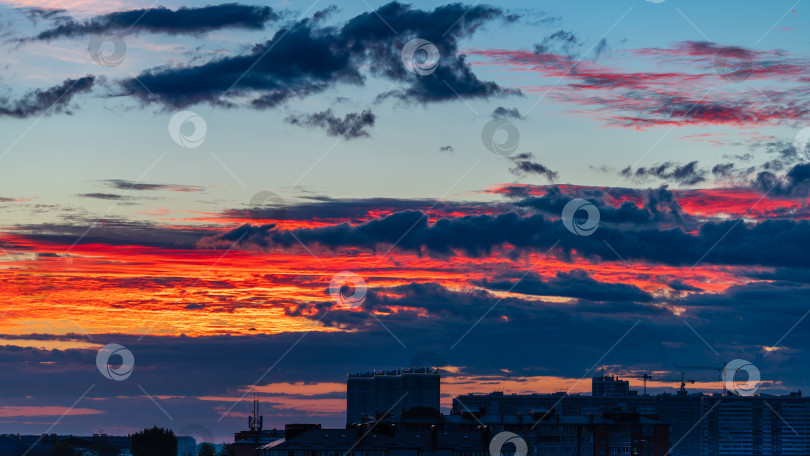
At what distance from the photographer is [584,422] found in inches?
7249

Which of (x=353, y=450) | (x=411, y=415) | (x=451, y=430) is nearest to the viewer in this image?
(x=353, y=450)

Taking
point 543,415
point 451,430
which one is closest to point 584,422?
point 543,415

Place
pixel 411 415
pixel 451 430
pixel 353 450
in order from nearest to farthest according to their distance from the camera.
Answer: pixel 353 450 < pixel 451 430 < pixel 411 415

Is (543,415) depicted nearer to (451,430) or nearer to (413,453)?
(451,430)

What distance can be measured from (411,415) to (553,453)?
2426 cm

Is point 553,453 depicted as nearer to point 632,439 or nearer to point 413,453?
point 632,439

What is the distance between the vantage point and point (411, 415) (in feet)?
623

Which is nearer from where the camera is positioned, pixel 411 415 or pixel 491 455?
pixel 491 455

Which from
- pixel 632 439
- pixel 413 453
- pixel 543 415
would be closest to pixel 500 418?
pixel 543 415

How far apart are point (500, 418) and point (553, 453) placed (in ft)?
34.6

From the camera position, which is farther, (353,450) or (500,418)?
(500,418)

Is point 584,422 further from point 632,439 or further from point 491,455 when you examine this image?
point 491,455

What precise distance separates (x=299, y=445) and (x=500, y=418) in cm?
4425

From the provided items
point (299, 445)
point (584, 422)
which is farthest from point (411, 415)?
point (299, 445)
